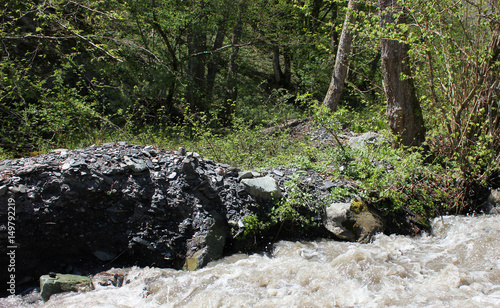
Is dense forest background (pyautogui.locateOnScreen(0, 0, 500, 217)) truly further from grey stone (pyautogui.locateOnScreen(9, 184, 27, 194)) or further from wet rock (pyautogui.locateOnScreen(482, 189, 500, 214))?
grey stone (pyautogui.locateOnScreen(9, 184, 27, 194))

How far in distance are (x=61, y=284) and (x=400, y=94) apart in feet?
18.2

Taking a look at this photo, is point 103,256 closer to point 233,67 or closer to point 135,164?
point 135,164

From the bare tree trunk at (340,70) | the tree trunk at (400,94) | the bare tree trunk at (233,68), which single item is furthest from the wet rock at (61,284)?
the bare tree trunk at (233,68)

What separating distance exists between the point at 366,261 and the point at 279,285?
101 centimetres

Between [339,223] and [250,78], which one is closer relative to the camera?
[339,223]

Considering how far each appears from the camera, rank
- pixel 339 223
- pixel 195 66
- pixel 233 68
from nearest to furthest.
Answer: pixel 339 223, pixel 195 66, pixel 233 68

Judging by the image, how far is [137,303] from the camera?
344 centimetres

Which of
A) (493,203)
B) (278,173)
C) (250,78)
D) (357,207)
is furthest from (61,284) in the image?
(250,78)

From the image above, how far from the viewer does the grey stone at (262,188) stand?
4.59 m

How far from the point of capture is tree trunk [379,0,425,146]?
586 cm

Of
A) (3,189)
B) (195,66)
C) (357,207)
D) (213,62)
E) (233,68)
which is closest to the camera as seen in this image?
(3,189)

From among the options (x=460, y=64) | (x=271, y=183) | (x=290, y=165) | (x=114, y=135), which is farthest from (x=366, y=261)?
(x=114, y=135)

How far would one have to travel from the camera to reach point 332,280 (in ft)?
11.6

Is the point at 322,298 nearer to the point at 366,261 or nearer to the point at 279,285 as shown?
the point at 279,285
